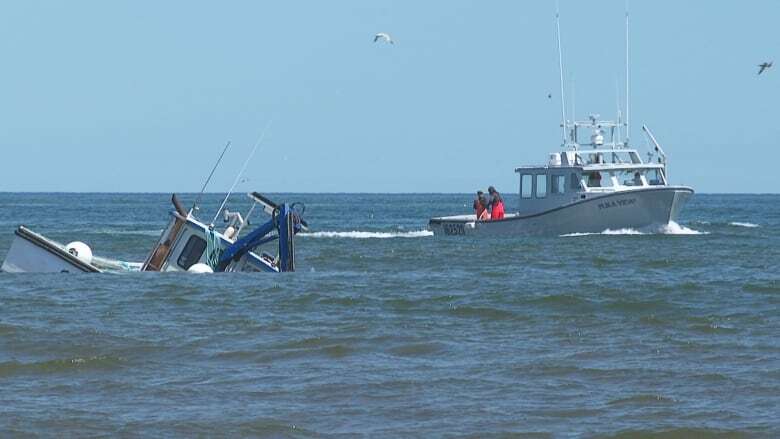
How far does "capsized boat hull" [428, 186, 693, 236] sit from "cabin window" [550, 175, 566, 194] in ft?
2.40

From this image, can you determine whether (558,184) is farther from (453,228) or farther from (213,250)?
(213,250)

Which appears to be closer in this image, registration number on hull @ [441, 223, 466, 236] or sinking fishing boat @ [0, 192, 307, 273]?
sinking fishing boat @ [0, 192, 307, 273]

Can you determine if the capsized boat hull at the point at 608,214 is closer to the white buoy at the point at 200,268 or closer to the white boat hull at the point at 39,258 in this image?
the white buoy at the point at 200,268

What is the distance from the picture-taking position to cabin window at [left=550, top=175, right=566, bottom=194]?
3847 cm

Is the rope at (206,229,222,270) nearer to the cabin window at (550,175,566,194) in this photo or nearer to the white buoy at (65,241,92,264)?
the white buoy at (65,241,92,264)

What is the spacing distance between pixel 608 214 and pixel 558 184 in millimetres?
1594

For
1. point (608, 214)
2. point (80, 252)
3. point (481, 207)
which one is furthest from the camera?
point (481, 207)

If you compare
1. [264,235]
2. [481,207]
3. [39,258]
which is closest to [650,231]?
[481,207]

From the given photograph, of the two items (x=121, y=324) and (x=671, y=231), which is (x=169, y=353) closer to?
(x=121, y=324)

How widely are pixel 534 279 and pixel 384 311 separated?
5.73 meters

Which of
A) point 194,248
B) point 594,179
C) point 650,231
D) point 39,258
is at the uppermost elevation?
point 594,179

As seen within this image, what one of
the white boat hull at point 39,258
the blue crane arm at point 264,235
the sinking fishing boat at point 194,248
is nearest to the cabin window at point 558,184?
the sinking fishing boat at point 194,248

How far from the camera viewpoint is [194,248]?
22.2 metres

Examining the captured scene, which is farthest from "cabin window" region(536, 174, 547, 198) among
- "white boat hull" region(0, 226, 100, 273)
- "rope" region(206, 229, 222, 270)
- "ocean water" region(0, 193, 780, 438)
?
"white boat hull" region(0, 226, 100, 273)
